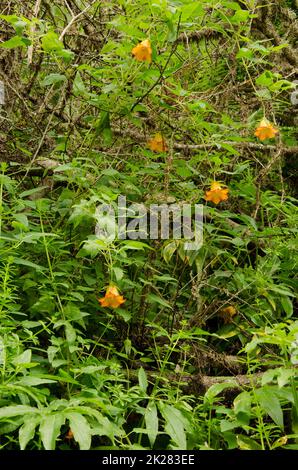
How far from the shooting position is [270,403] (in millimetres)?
1779

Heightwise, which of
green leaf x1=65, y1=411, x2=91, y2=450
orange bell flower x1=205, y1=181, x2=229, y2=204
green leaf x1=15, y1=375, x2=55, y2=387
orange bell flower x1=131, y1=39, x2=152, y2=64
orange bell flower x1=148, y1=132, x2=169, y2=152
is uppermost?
orange bell flower x1=131, y1=39, x2=152, y2=64

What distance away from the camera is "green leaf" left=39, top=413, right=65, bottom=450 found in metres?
1.41

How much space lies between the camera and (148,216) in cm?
261

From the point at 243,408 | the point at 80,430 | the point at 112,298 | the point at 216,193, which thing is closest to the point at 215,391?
the point at 243,408

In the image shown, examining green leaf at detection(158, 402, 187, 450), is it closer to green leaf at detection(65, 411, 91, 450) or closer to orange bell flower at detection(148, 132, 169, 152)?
green leaf at detection(65, 411, 91, 450)

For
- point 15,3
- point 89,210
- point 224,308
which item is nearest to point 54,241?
point 89,210

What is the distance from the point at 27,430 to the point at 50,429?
0.22 ft

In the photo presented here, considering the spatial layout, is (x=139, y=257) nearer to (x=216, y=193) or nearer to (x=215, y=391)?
(x=216, y=193)

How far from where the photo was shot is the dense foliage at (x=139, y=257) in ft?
5.97

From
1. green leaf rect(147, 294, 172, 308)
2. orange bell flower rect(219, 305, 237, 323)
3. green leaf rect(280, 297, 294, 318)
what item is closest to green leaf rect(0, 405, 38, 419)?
green leaf rect(147, 294, 172, 308)

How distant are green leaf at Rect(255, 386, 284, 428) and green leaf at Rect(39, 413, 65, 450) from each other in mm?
643

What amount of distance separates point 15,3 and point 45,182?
39.9 inches
